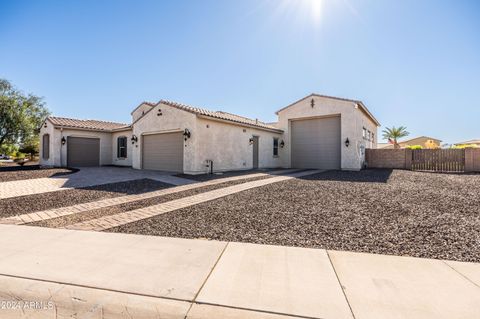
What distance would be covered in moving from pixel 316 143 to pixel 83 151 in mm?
18750

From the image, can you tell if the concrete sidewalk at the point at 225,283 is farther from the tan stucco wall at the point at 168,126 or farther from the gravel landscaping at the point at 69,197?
Answer: the tan stucco wall at the point at 168,126

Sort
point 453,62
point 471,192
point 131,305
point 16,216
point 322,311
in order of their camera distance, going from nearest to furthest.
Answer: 1. point 322,311
2. point 131,305
3. point 16,216
4. point 471,192
5. point 453,62

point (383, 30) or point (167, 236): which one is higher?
point (383, 30)

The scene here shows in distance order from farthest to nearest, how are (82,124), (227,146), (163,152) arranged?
1. (82,124)
2. (227,146)
3. (163,152)

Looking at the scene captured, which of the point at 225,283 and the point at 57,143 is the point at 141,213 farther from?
the point at 57,143

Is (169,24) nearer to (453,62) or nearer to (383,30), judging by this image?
(383,30)

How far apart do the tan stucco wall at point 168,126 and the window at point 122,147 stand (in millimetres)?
3707

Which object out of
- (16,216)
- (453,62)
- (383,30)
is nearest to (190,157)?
(16,216)

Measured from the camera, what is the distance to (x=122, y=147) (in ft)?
63.8

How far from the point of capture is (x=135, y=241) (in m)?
3.67

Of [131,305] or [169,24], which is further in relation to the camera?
[169,24]

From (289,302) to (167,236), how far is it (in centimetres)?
249

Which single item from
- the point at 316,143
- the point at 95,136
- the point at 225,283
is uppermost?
the point at 95,136

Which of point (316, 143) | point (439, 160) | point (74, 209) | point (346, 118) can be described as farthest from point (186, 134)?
point (439, 160)
